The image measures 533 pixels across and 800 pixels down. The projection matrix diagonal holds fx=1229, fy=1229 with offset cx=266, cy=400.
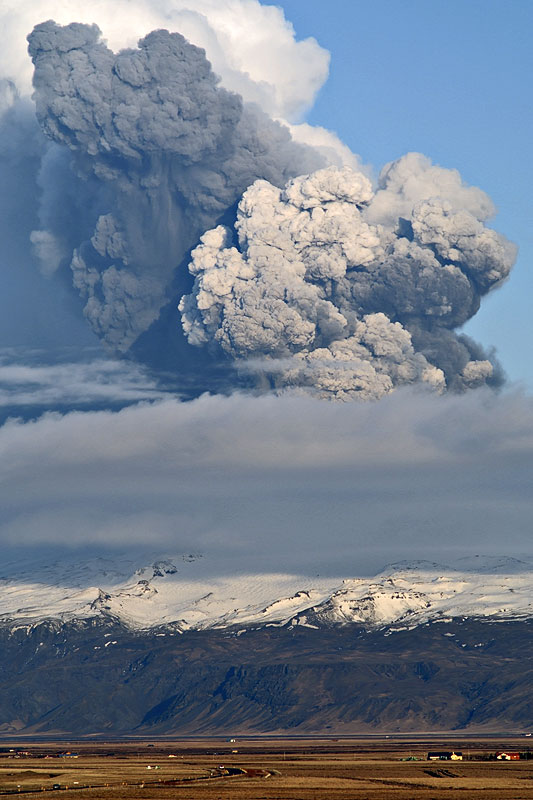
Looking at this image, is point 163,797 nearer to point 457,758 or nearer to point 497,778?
point 497,778

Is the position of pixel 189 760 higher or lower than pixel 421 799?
lower

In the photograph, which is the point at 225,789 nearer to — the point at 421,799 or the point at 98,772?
the point at 421,799

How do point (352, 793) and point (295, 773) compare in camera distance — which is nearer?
point (352, 793)

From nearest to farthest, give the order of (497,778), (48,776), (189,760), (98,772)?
(497,778), (48,776), (98,772), (189,760)

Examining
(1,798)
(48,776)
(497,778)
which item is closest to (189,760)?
(48,776)

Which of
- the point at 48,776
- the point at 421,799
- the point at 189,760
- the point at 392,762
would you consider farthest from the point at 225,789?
the point at 189,760

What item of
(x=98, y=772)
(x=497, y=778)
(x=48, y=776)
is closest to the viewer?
(x=497, y=778)

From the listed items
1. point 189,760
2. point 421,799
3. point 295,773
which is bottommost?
point 189,760

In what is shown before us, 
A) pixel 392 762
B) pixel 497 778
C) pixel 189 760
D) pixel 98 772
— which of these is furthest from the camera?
pixel 189 760

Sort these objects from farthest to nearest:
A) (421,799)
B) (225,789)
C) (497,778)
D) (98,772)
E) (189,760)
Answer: (189,760), (98,772), (497,778), (225,789), (421,799)
